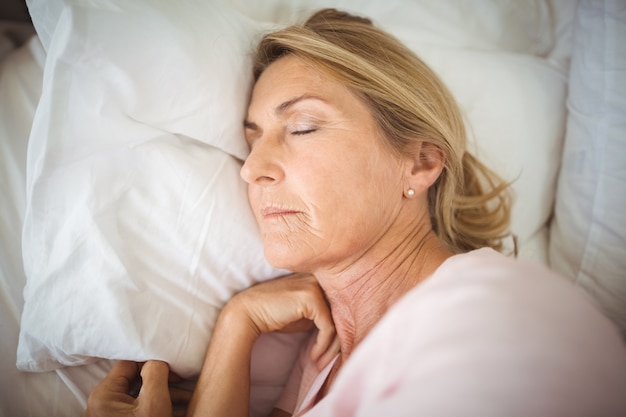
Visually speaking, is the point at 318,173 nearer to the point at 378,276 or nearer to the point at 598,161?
the point at 378,276

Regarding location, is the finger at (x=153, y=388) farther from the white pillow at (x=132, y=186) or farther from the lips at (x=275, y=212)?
the lips at (x=275, y=212)

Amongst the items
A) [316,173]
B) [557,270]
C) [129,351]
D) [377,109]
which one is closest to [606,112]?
[557,270]

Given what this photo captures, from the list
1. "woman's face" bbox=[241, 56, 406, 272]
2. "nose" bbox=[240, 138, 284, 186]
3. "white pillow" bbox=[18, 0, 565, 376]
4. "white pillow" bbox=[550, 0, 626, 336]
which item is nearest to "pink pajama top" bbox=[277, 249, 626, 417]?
"woman's face" bbox=[241, 56, 406, 272]

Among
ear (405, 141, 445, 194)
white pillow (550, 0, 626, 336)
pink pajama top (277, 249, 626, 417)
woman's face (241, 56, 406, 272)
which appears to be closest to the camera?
pink pajama top (277, 249, 626, 417)

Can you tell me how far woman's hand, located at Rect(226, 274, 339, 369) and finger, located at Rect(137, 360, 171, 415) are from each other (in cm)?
22

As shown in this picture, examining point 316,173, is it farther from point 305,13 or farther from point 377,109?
point 305,13

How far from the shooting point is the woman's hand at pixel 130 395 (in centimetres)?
90

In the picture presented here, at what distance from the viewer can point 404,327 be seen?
1.93 feet

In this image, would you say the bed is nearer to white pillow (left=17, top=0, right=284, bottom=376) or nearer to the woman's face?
white pillow (left=17, top=0, right=284, bottom=376)

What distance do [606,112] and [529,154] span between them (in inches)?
8.7

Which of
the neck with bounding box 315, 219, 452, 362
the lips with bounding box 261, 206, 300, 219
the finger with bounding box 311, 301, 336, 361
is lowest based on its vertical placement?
the finger with bounding box 311, 301, 336, 361

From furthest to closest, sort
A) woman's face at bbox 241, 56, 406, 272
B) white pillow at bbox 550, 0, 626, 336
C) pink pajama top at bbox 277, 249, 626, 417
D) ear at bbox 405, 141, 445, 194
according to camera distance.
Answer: white pillow at bbox 550, 0, 626, 336 → ear at bbox 405, 141, 445, 194 → woman's face at bbox 241, 56, 406, 272 → pink pajama top at bbox 277, 249, 626, 417

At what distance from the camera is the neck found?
100cm

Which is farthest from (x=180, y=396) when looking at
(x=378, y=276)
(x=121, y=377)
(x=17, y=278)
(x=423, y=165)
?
(x=423, y=165)
